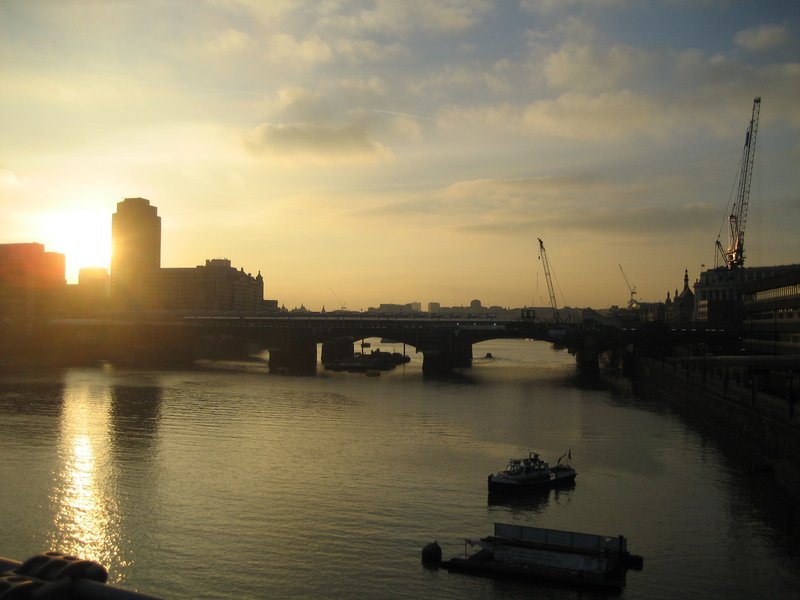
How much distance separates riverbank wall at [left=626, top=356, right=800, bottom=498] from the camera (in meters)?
37.5

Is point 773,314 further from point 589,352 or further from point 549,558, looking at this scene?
point 549,558

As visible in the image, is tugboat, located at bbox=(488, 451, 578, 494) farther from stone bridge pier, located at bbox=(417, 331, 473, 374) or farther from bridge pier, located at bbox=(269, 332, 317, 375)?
bridge pier, located at bbox=(269, 332, 317, 375)

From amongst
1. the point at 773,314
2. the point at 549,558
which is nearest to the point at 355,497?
the point at 549,558

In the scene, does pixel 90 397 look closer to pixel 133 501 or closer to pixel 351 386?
pixel 351 386

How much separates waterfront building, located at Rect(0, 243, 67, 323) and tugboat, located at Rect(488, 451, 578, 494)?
15178 cm

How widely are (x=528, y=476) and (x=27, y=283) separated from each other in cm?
17204

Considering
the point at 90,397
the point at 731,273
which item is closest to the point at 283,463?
the point at 90,397

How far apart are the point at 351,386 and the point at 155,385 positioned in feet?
77.1

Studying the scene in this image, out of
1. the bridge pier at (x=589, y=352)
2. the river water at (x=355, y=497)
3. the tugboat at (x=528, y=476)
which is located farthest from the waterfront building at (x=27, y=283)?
the tugboat at (x=528, y=476)

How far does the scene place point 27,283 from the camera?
177750 mm

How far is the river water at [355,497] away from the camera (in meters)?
25.2

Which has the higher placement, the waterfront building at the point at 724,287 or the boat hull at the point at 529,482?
the waterfront building at the point at 724,287

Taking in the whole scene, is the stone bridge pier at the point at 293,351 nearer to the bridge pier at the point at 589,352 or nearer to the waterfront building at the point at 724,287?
the bridge pier at the point at 589,352

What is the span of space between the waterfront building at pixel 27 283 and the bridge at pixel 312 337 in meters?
24.2
